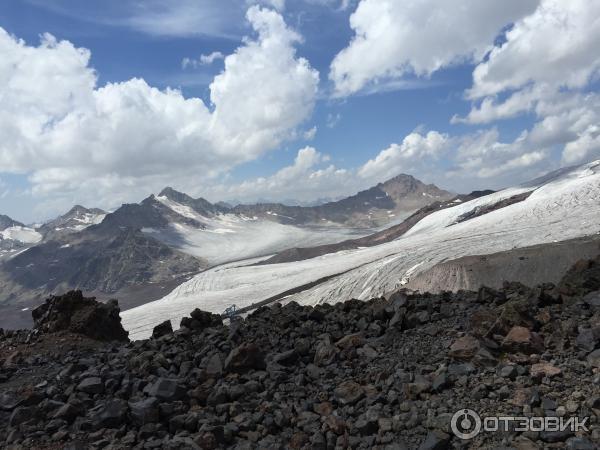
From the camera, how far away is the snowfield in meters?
60.8

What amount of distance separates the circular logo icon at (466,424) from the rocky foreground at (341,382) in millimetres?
109

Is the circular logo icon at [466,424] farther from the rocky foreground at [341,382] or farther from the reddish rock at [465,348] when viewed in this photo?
the reddish rock at [465,348]

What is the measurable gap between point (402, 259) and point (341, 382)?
56.5 m

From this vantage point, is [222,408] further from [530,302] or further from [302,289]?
[302,289]

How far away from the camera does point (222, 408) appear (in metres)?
8.62

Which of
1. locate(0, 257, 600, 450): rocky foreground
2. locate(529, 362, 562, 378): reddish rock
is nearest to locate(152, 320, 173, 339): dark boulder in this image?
locate(0, 257, 600, 450): rocky foreground

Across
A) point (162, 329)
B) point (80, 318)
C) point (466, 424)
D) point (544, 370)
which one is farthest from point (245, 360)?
point (80, 318)

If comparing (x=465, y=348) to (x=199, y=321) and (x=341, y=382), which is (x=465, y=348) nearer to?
(x=341, y=382)

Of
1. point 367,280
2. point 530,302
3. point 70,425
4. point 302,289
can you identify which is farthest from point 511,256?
point 70,425

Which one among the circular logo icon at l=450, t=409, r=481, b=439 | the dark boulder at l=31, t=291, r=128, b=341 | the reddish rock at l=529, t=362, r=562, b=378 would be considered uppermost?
the dark boulder at l=31, t=291, r=128, b=341

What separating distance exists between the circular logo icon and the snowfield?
163ft

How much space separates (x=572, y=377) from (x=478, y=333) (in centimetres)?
227

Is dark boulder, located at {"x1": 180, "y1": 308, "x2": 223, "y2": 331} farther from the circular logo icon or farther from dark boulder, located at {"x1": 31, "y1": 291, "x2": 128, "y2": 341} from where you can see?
the circular logo icon

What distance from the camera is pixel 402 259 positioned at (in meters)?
64.4
